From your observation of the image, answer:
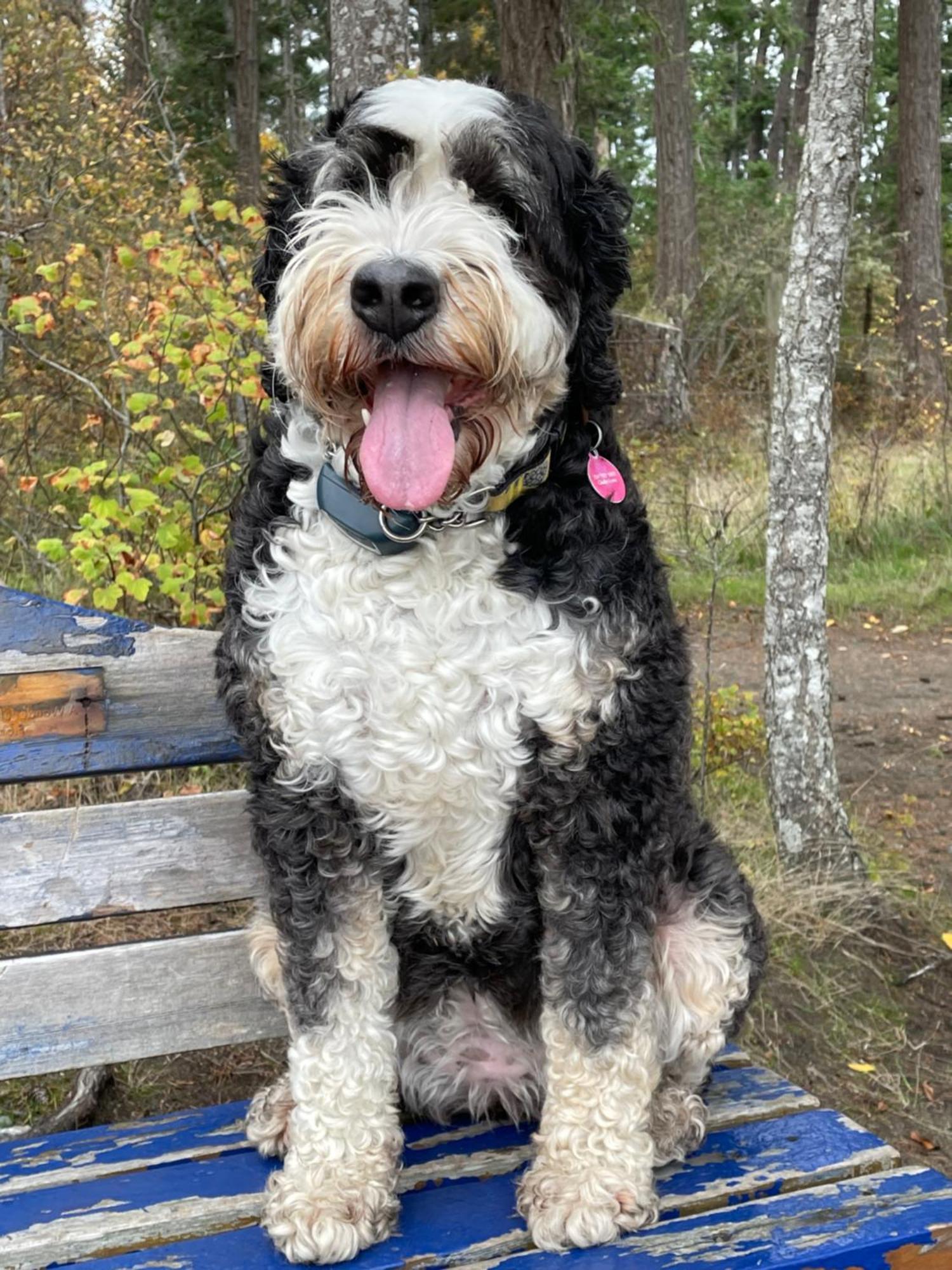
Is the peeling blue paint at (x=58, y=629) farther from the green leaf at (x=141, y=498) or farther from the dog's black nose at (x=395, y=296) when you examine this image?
the green leaf at (x=141, y=498)

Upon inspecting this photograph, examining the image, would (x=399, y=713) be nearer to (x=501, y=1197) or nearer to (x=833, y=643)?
(x=501, y=1197)

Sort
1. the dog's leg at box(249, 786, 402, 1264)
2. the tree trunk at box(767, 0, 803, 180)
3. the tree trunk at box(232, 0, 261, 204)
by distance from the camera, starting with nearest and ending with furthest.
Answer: the dog's leg at box(249, 786, 402, 1264) → the tree trunk at box(232, 0, 261, 204) → the tree trunk at box(767, 0, 803, 180)

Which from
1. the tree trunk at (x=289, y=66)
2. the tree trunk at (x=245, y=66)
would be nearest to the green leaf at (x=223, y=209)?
the tree trunk at (x=245, y=66)

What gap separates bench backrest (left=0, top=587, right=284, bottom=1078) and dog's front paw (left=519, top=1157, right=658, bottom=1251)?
82cm

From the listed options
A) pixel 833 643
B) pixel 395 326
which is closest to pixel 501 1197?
pixel 395 326

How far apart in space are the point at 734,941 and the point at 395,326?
1.38m

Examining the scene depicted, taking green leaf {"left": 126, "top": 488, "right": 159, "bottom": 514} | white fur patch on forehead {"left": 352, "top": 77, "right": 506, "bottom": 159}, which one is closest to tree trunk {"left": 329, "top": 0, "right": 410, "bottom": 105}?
green leaf {"left": 126, "top": 488, "right": 159, "bottom": 514}

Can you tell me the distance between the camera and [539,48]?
816 centimetres

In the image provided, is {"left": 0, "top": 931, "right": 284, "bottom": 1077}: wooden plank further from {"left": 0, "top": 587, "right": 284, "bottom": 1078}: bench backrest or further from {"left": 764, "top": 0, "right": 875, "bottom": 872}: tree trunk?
{"left": 764, "top": 0, "right": 875, "bottom": 872}: tree trunk

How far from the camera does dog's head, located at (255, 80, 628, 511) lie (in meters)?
1.95

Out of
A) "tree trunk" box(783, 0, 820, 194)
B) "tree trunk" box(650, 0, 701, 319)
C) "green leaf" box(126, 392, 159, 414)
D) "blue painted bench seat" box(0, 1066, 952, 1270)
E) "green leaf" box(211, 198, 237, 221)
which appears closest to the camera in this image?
"blue painted bench seat" box(0, 1066, 952, 1270)

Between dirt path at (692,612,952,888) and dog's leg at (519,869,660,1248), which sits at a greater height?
dog's leg at (519,869,660,1248)

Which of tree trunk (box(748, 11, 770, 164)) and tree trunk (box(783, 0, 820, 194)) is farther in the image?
tree trunk (box(748, 11, 770, 164))

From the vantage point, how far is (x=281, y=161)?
2262 millimetres
